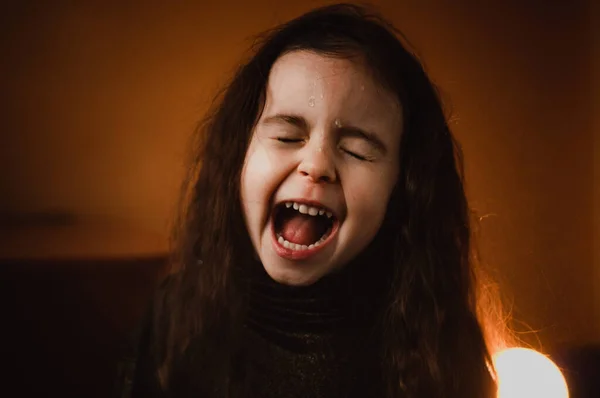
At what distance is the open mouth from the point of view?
70cm

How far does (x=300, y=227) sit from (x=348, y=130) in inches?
5.8

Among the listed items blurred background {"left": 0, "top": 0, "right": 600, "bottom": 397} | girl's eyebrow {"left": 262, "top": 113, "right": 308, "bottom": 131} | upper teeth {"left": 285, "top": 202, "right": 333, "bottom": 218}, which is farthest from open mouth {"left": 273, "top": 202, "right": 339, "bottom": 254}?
blurred background {"left": 0, "top": 0, "right": 600, "bottom": 397}

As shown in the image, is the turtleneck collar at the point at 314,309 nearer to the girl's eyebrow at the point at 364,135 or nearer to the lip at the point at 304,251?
the lip at the point at 304,251

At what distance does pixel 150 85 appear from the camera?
2.51 feet

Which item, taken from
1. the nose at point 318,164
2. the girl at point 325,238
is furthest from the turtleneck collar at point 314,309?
the nose at point 318,164

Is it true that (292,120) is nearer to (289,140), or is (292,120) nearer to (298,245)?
(289,140)

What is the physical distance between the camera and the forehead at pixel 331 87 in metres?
0.67

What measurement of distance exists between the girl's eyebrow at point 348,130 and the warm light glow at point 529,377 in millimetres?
355

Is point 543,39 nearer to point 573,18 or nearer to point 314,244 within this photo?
point 573,18

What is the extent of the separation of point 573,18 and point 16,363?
3.09 feet

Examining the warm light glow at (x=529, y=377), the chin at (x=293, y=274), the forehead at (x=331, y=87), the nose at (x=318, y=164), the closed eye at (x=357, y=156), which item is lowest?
the warm light glow at (x=529, y=377)

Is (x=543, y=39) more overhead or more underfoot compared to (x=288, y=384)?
more overhead

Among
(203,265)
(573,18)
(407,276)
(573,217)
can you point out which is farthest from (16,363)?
(573,18)

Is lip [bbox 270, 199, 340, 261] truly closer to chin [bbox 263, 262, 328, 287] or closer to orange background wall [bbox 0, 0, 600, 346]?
chin [bbox 263, 262, 328, 287]
